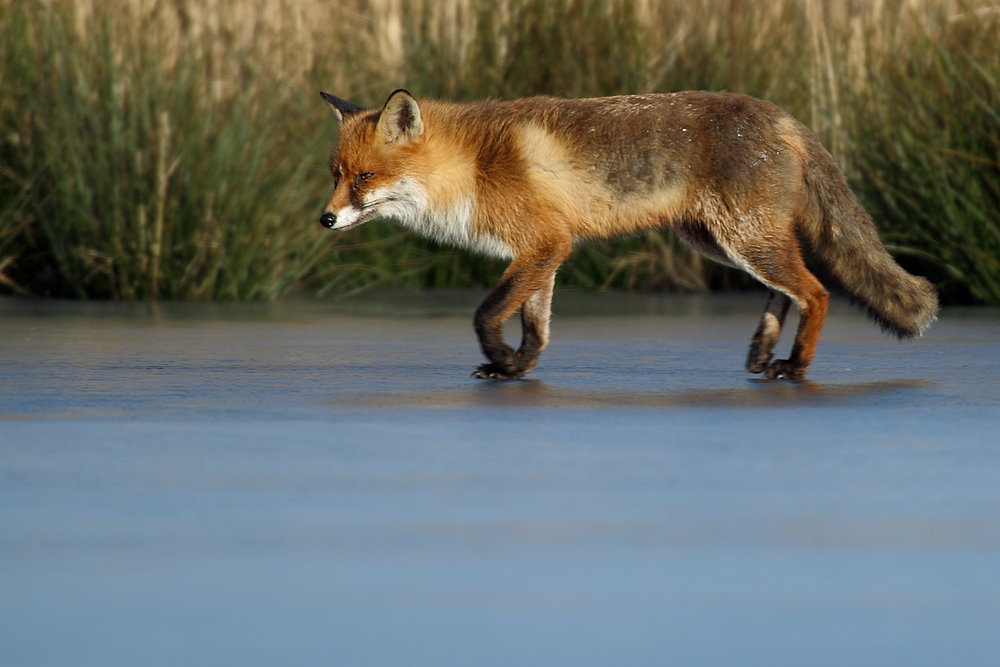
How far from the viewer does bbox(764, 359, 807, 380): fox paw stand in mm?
5426

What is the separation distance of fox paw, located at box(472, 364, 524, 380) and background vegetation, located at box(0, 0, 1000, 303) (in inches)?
138

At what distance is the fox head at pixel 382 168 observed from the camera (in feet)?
18.3

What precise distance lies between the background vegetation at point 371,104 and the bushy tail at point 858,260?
2424 mm

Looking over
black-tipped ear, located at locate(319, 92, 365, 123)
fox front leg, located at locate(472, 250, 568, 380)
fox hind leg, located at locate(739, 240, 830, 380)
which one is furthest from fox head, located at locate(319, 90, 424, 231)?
fox hind leg, located at locate(739, 240, 830, 380)

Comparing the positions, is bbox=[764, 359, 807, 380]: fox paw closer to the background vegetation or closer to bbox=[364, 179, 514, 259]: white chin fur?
bbox=[364, 179, 514, 259]: white chin fur

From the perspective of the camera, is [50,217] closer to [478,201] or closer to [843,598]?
[478,201]

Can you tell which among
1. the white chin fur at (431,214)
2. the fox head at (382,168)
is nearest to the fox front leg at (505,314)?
the white chin fur at (431,214)

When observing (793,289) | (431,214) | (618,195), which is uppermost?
(618,195)

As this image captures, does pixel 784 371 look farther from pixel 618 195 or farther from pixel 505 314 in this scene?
pixel 505 314

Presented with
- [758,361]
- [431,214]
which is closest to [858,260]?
[758,361]

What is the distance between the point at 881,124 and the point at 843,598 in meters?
6.79

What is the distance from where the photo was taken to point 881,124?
8852 millimetres

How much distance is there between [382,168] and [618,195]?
2.86ft

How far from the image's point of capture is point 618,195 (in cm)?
556
